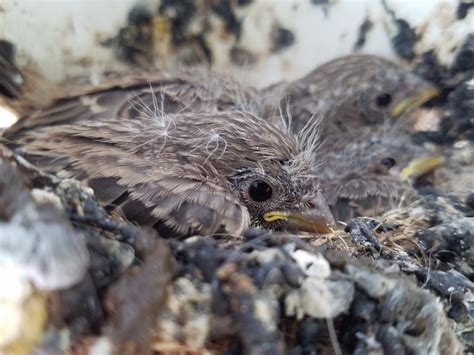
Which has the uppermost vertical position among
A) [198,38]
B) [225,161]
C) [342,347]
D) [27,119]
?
[198,38]

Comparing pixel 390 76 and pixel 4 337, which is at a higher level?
pixel 390 76

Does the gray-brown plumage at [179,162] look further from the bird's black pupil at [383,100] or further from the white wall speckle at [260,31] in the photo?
the bird's black pupil at [383,100]

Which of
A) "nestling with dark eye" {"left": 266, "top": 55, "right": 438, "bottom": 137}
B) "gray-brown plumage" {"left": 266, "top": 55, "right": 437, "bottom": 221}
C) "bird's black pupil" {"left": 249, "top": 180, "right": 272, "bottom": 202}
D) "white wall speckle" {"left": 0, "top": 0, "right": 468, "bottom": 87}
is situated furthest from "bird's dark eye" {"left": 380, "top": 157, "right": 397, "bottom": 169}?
"bird's black pupil" {"left": 249, "top": 180, "right": 272, "bottom": 202}

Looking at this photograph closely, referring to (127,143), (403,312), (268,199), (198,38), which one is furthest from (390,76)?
(403,312)

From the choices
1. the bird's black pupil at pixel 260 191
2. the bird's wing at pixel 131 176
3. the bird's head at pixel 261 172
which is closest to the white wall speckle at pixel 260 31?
the bird's wing at pixel 131 176

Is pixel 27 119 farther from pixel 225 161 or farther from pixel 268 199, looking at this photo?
pixel 268 199

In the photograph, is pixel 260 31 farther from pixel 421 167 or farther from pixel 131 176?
pixel 131 176

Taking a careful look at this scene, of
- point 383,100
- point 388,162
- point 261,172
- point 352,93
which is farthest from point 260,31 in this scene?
point 261,172

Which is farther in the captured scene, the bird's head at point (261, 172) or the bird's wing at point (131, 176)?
the bird's head at point (261, 172)
